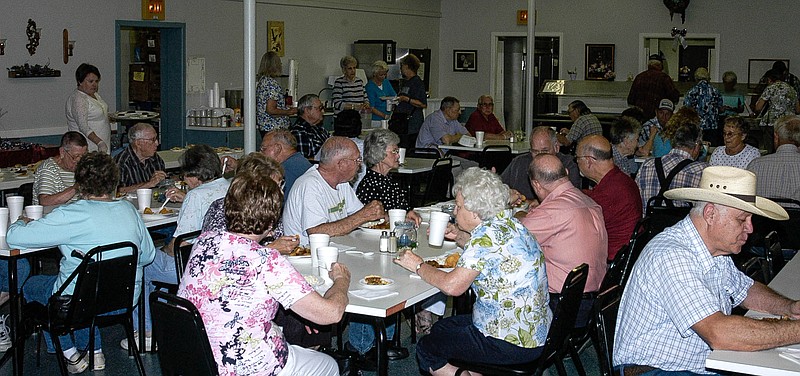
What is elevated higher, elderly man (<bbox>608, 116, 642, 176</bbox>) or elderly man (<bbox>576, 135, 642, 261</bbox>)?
elderly man (<bbox>608, 116, 642, 176</bbox>)

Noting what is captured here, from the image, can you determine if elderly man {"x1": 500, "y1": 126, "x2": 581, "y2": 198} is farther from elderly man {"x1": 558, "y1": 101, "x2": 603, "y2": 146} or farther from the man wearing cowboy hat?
the man wearing cowboy hat

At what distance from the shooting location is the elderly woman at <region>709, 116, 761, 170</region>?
746 cm

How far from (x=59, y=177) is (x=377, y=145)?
213 centimetres

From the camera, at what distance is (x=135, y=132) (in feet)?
21.5

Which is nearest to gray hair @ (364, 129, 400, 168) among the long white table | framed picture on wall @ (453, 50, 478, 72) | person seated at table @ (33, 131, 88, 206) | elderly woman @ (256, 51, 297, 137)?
person seated at table @ (33, 131, 88, 206)

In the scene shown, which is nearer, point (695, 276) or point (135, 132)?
point (695, 276)

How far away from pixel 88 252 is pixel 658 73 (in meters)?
10.5

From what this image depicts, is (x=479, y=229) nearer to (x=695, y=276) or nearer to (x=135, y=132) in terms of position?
(x=695, y=276)

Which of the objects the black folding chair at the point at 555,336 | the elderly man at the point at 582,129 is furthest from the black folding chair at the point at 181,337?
the elderly man at the point at 582,129

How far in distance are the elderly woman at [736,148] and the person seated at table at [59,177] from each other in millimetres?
4842

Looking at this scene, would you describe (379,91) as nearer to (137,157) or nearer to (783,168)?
(137,157)

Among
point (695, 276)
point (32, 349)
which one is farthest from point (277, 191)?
point (32, 349)

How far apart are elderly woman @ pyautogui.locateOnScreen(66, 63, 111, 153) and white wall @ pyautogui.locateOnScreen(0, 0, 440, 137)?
120 cm

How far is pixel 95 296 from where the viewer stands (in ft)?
14.2
